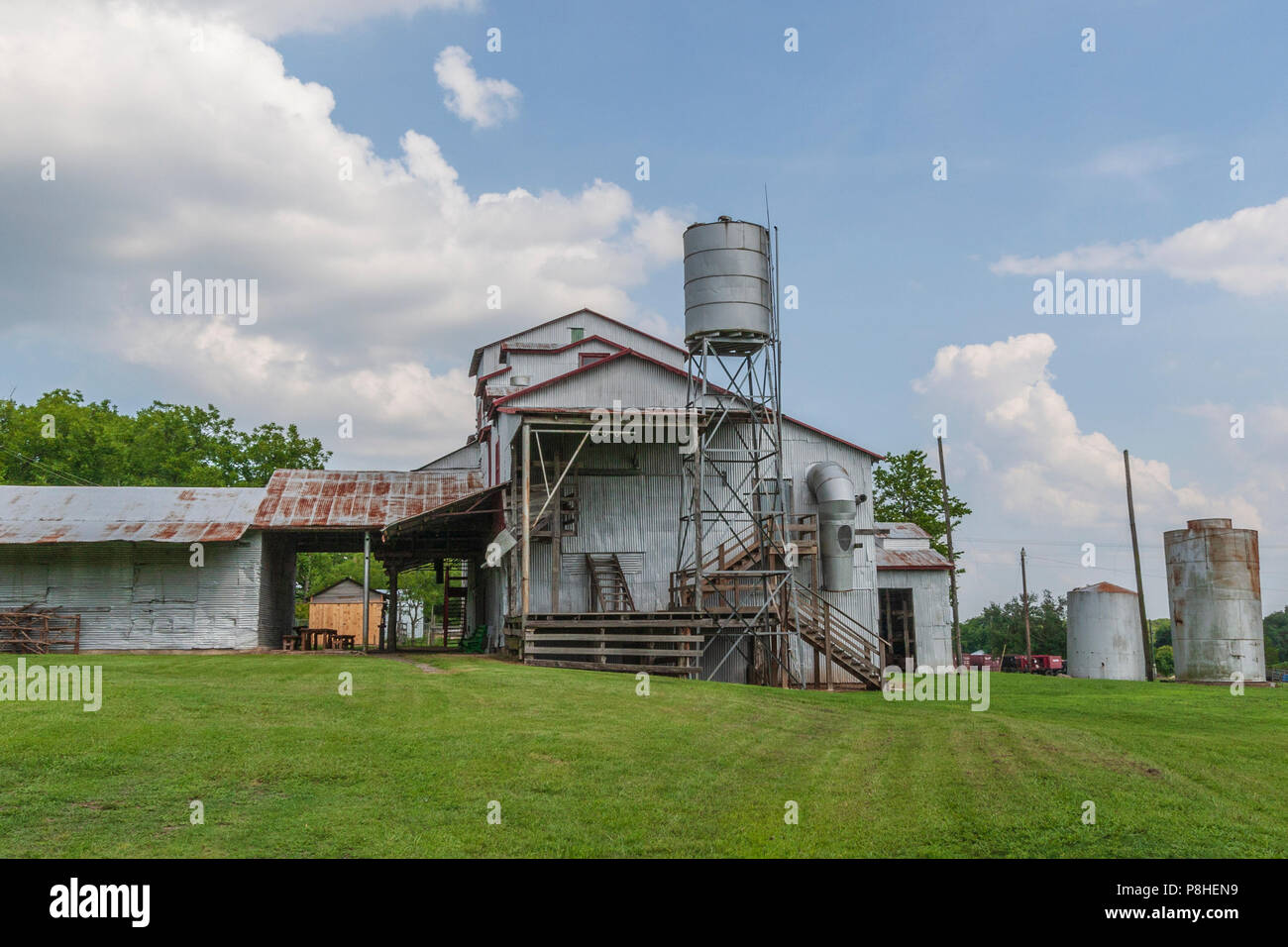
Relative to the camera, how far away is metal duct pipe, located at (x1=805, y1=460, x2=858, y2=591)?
96.4 ft

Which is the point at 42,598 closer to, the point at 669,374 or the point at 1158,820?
the point at 669,374

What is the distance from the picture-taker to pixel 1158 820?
9.95 meters

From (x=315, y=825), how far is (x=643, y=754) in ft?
14.7

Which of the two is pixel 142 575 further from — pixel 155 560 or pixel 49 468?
pixel 49 468

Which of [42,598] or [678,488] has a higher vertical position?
[678,488]

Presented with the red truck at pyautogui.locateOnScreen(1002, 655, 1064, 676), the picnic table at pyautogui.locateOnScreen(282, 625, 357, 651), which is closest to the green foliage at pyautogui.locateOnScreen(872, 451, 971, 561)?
the red truck at pyautogui.locateOnScreen(1002, 655, 1064, 676)

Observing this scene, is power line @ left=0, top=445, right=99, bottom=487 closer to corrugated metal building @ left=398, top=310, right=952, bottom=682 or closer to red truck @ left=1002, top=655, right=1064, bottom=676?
corrugated metal building @ left=398, top=310, right=952, bottom=682

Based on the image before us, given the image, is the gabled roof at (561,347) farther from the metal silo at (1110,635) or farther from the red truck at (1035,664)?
the red truck at (1035,664)

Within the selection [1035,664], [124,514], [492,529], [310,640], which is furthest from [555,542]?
[1035,664]

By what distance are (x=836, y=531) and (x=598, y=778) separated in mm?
19100

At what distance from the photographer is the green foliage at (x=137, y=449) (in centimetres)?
6069

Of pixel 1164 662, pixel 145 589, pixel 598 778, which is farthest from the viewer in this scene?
pixel 1164 662

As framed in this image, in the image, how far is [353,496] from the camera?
34.5 metres
